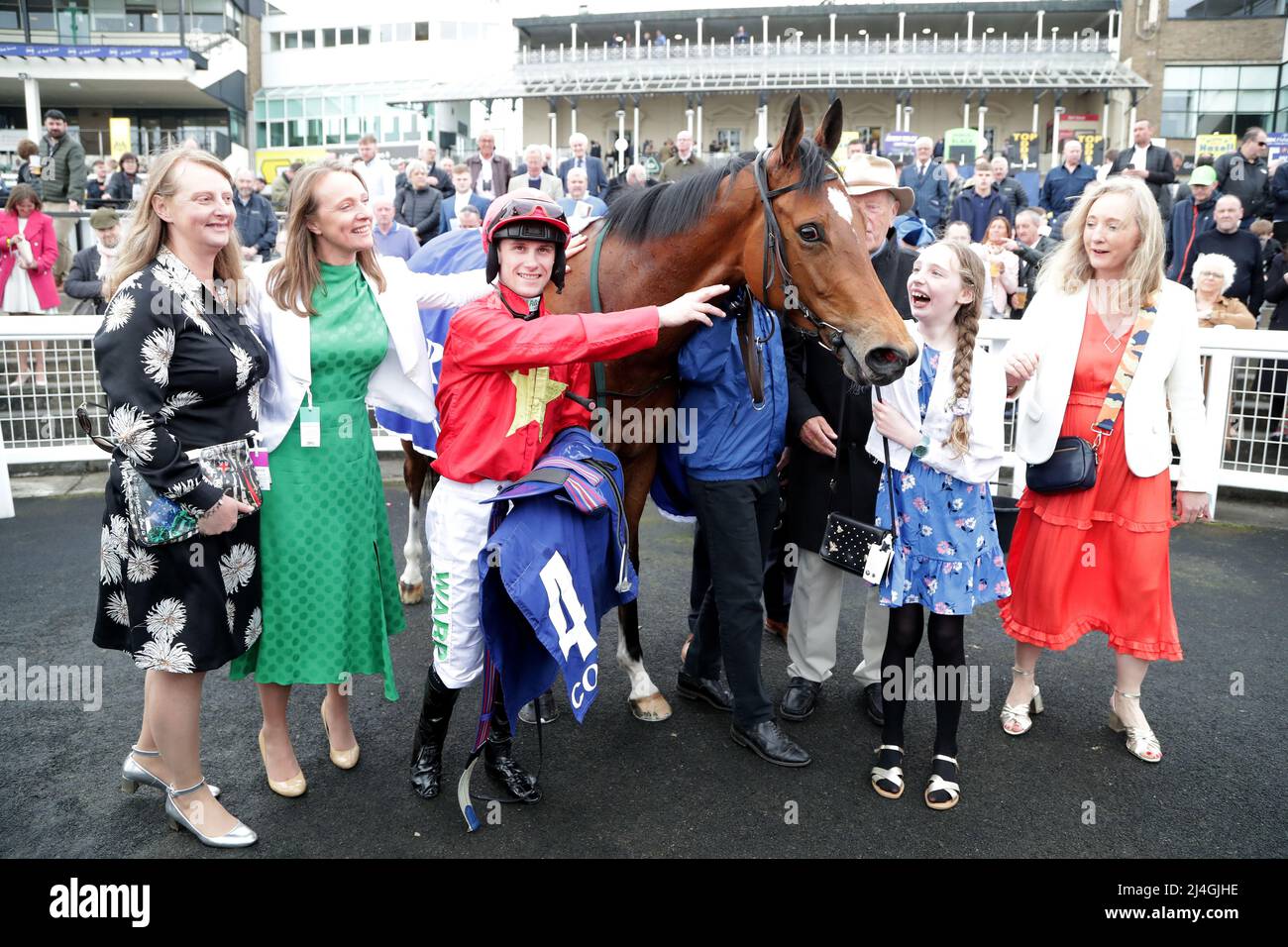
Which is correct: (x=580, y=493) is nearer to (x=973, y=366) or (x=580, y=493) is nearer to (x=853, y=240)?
(x=853, y=240)

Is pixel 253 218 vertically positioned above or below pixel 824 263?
above

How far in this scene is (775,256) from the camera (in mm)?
2641

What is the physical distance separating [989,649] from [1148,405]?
1.54 metres

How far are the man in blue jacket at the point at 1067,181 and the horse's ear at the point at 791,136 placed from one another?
33.2ft

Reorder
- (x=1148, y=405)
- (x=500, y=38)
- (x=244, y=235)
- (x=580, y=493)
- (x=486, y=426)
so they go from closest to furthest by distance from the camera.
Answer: (x=580, y=493), (x=486, y=426), (x=1148, y=405), (x=244, y=235), (x=500, y=38)

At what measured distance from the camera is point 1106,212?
313 cm

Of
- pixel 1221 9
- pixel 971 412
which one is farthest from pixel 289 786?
pixel 1221 9

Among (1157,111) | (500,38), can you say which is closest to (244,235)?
(1157,111)

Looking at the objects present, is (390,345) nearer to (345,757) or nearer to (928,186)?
(345,757)

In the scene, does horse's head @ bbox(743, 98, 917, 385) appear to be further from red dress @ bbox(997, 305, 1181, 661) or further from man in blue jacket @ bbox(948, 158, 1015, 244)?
man in blue jacket @ bbox(948, 158, 1015, 244)

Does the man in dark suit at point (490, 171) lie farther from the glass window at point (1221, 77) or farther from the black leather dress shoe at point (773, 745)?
the glass window at point (1221, 77)

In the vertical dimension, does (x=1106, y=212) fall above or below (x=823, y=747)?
above

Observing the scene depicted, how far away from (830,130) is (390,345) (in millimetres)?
1568

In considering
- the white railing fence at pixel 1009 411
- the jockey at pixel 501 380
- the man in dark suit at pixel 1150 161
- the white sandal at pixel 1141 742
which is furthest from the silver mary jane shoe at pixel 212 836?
the man in dark suit at pixel 1150 161
